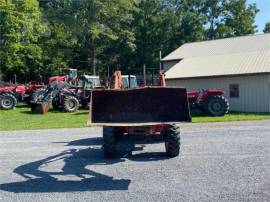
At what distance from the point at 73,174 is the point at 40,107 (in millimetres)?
18556

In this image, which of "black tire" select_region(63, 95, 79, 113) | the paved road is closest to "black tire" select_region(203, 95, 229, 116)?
"black tire" select_region(63, 95, 79, 113)

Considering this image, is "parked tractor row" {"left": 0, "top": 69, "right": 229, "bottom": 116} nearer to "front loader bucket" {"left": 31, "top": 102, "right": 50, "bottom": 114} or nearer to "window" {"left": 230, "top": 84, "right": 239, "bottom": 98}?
"front loader bucket" {"left": 31, "top": 102, "right": 50, "bottom": 114}

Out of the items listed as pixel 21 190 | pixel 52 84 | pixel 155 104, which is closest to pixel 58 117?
pixel 52 84

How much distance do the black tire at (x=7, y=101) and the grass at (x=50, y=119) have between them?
636mm

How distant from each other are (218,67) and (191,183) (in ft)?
81.3

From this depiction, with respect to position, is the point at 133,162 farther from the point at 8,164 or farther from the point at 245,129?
the point at 245,129

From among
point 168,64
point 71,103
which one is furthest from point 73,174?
point 168,64

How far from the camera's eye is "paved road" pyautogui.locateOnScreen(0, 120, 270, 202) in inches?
329

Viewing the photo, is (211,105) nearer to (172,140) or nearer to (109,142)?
(172,140)

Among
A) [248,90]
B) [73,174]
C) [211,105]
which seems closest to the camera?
[73,174]

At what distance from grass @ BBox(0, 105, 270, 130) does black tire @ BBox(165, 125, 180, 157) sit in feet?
32.3

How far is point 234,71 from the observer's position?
102 ft

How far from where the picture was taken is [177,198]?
8.00m

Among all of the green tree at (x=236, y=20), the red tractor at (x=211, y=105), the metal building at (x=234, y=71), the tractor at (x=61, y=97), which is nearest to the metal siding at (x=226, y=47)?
the metal building at (x=234, y=71)
